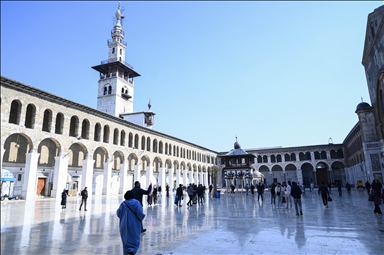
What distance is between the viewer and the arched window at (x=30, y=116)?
824 inches

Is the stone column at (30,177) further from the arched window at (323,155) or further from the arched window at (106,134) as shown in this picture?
the arched window at (323,155)

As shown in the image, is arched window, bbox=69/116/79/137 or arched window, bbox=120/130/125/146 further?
arched window, bbox=120/130/125/146

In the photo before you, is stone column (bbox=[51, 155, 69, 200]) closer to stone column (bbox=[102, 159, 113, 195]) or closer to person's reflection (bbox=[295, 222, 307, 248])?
stone column (bbox=[102, 159, 113, 195])

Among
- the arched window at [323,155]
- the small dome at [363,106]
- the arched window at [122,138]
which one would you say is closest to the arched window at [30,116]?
the arched window at [122,138]

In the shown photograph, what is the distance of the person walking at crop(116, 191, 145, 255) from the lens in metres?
3.94

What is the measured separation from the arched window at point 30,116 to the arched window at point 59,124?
7.12 ft

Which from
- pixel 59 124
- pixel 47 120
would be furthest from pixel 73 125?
pixel 47 120

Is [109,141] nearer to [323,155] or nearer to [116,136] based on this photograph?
[116,136]

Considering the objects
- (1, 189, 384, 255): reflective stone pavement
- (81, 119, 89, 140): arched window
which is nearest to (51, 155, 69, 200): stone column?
(81, 119, 89, 140): arched window

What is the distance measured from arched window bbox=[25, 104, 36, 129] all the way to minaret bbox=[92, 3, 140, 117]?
70.3 feet

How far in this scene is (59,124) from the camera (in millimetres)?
23938

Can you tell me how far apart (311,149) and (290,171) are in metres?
6.52

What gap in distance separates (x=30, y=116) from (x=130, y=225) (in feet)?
75.7

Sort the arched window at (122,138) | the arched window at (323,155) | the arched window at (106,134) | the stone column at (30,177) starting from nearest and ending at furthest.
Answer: the stone column at (30,177)
the arched window at (106,134)
the arched window at (122,138)
the arched window at (323,155)
